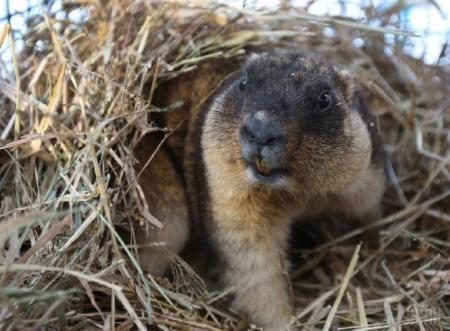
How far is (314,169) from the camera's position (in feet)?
13.0

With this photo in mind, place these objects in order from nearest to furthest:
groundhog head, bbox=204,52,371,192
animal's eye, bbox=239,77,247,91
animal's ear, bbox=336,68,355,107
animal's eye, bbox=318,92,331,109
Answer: groundhog head, bbox=204,52,371,192 < animal's eye, bbox=318,92,331,109 < animal's eye, bbox=239,77,247,91 < animal's ear, bbox=336,68,355,107

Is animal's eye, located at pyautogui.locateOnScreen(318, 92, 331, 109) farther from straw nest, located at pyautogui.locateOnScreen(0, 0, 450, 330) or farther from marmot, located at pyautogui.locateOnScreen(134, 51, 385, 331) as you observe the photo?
straw nest, located at pyautogui.locateOnScreen(0, 0, 450, 330)

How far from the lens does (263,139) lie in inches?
138

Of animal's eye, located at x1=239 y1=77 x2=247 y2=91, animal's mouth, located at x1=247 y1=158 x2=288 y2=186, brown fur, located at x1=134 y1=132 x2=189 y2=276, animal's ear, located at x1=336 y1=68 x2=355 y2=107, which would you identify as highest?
animal's eye, located at x1=239 y1=77 x2=247 y2=91

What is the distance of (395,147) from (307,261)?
1.47 meters

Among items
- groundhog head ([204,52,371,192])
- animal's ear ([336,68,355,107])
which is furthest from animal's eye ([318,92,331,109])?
animal's ear ([336,68,355,107])

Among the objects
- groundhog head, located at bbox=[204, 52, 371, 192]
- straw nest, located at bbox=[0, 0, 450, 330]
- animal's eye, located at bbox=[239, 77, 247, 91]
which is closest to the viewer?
straw nest, located at bbox=[0, 0, 450, 330]

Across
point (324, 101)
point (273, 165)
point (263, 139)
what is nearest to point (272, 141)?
point (263, 139)

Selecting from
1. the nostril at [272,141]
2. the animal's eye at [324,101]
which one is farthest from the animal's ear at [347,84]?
the nostril at [272,141]

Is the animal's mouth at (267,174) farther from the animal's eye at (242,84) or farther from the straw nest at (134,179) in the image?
the straw nest at (134,179)

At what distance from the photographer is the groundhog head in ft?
11.9

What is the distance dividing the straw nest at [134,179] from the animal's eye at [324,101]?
2.96ft

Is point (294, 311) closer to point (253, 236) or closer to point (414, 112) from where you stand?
point (253, 236)

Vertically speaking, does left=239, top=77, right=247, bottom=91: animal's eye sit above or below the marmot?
above
